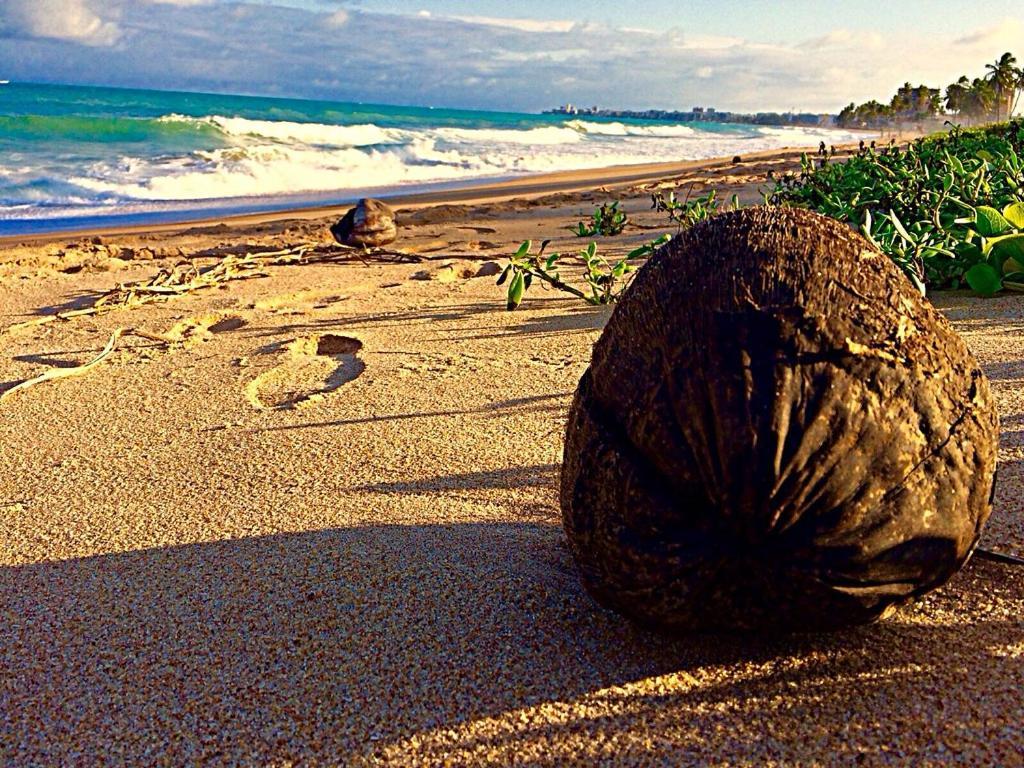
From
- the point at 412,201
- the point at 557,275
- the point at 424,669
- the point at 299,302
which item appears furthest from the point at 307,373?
the point at 412,201

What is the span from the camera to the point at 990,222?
401 centimetres

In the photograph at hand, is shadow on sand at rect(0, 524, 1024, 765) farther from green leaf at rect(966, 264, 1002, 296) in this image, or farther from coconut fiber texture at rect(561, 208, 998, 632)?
green leaf at rect(966, 264, 1002, 296)

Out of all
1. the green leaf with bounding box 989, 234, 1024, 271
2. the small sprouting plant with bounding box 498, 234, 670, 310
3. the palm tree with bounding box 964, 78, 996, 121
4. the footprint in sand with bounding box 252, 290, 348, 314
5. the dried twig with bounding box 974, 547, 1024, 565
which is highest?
the palm tree with bounding box 964, 78, 996, 121

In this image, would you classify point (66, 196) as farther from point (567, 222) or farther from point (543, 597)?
point (543, 597)

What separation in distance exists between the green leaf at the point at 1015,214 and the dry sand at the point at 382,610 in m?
0.41

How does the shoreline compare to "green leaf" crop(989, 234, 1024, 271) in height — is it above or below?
below

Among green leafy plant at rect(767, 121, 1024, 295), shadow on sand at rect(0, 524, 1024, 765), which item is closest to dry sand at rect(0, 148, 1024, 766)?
shadow on sand at rect(0, 524, 1024, 765)

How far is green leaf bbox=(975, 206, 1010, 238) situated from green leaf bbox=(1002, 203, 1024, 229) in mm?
38

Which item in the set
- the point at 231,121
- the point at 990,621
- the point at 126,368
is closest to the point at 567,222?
the point at 126,368

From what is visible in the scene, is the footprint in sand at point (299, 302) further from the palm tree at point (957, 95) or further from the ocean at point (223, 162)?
the palm tree at point (957, 95)

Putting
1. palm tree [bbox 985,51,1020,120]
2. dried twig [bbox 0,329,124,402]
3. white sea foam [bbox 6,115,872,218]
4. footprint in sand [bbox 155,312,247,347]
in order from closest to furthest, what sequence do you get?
dried twig [bbox 0,329,124,402] < footprint in sand [bbox 155,312,247,347] < white sea foam [bbox 6,115,872,218] < palm tree [bbox 985,51,1020,120]

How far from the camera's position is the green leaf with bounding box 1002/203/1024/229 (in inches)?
155

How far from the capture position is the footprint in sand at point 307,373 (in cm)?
348

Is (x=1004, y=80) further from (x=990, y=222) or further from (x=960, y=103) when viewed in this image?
(x=990, y=222)
